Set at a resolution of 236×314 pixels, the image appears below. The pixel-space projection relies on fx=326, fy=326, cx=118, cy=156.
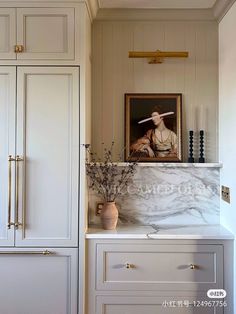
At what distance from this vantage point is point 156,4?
2535mm

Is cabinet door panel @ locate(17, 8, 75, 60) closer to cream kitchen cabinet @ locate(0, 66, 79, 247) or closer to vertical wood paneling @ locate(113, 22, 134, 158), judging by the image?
cream kitchen cabinet @ locate(0, 66, 79, 247)

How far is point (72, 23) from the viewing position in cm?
220

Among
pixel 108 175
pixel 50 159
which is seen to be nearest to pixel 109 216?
pixel 108 175

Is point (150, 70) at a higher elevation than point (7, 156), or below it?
higher

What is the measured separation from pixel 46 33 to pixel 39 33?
0.16 ft

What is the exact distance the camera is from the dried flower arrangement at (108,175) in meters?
2.55

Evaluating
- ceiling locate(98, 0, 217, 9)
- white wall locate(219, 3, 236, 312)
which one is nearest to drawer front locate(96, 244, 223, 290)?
white wall locate(219, 3, 236, 312)

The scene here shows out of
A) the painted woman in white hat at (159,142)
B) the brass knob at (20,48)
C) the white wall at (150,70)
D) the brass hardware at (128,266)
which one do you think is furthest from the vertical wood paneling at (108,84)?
the brass hardware at (128,266)

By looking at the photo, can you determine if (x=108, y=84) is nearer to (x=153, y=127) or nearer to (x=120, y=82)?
(x=120, y=82)

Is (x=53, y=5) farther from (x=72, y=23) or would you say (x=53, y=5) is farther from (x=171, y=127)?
(x=171, y=127)

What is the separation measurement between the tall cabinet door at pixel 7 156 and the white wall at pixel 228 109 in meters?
1.52

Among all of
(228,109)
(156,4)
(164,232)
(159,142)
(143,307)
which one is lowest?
(143,307)

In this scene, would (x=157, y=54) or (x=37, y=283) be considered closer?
(x=37, y=283)

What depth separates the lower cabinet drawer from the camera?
2.24m
